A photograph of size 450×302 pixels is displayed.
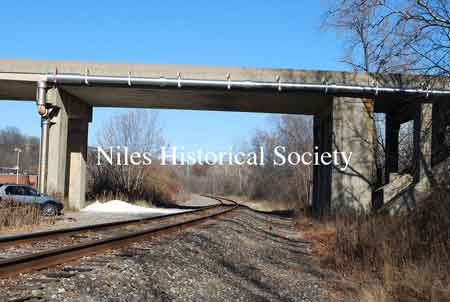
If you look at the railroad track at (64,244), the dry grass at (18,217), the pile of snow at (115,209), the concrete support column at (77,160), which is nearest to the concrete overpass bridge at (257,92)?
the pile of snow at (115,209)

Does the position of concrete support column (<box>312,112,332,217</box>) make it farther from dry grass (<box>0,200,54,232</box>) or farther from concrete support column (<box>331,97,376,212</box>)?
dry grass (<box>0,200,54,232</box>)

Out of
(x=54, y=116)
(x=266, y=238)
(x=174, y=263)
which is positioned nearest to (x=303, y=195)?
(x=54, y=116)

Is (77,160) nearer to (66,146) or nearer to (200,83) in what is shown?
(66,146)

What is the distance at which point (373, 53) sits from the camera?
10.6 m

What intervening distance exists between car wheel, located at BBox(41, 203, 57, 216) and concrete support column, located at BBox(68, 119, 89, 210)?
21.0 ft

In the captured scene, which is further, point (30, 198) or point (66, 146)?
point (66, 146)

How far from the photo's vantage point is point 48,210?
19297 mm

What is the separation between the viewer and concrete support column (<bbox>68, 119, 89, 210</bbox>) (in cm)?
2642

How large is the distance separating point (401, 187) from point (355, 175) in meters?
1.94

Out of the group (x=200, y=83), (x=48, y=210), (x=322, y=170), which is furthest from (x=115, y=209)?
(x=322, y=170)

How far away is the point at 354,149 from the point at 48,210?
1273 centimetres

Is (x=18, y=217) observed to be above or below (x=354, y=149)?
below

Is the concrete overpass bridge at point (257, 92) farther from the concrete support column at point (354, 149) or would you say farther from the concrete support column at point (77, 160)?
the concrete support column at point (77, 160)

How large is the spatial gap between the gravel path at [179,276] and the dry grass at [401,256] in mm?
716
